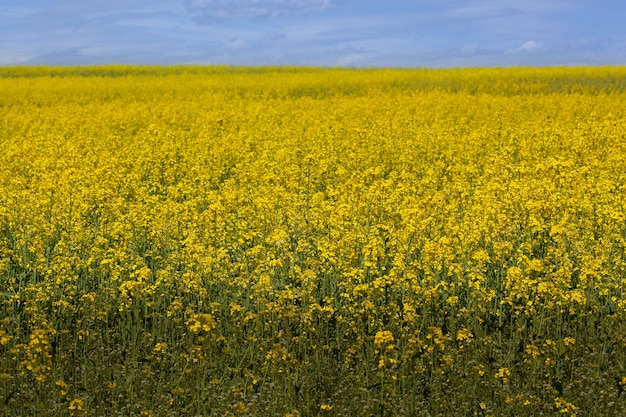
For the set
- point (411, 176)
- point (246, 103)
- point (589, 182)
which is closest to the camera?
point (589, 182)

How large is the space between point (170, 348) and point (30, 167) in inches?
312

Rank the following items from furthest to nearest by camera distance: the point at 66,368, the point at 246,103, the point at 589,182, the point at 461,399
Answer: the point at 246,103 < the point at 589,182 < the point at 66,368 < the point at 461,399

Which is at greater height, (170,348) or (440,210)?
(440,210)

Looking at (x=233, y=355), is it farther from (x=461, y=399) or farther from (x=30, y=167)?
(x=30, y=167)

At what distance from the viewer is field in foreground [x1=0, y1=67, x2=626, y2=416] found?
591 centimetres

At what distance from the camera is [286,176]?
12.0 m

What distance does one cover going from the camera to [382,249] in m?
7.62

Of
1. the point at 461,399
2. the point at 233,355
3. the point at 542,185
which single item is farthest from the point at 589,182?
the point at 233,355

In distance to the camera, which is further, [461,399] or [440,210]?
[440,210]

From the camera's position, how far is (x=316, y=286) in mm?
7414

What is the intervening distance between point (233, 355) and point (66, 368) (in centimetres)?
149

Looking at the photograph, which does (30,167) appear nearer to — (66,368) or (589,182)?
(66,368)

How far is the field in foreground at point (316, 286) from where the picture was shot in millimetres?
5914

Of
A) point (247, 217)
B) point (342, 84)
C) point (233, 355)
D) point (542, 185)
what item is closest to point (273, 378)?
point (233, 355)
